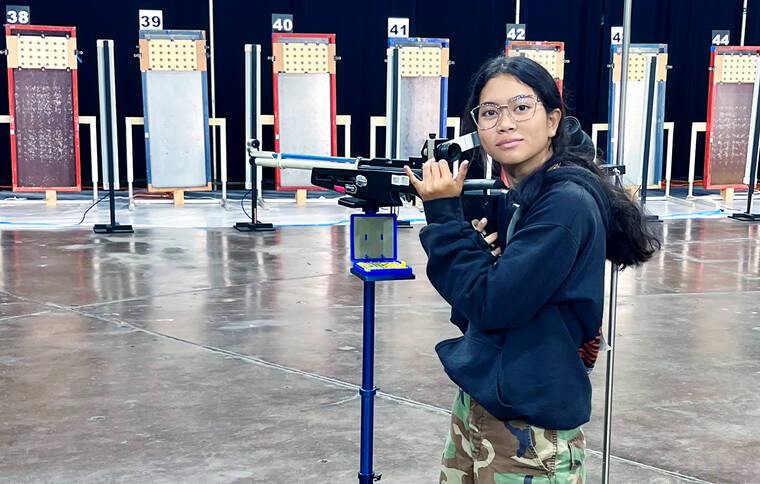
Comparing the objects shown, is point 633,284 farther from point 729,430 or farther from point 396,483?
point 396,483

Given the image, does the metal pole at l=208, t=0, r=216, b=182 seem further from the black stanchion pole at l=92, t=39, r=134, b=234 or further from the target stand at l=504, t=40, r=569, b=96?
the target stand at l=504, t=40, r=569, b=96

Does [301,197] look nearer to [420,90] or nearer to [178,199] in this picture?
[178,199]

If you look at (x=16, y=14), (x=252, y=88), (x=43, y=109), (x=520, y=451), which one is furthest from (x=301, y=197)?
(x=520, y=451)

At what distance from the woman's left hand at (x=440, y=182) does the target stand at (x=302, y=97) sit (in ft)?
22.1

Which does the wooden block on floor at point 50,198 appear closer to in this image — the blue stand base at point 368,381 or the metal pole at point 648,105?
the metal pole at point 648,105

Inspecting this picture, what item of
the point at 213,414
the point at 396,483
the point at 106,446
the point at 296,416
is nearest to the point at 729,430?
the point at 396,483

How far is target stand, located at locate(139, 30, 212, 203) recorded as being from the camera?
7.88 m

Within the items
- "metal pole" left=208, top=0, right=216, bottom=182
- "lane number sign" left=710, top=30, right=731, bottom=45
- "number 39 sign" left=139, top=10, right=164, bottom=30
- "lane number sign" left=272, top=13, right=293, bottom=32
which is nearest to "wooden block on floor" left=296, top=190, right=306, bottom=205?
"metal pole" left=208, top=0, right=216, bottom=182

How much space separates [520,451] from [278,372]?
2.23m

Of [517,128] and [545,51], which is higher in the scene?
[545,51]

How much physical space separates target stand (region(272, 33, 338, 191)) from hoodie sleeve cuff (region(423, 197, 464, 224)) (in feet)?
22.1

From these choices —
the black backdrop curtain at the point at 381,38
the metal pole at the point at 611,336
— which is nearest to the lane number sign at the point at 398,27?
the black backdrop curtain at the point at 381,38

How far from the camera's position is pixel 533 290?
1319mm

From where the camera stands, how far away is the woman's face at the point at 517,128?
1.43 m
